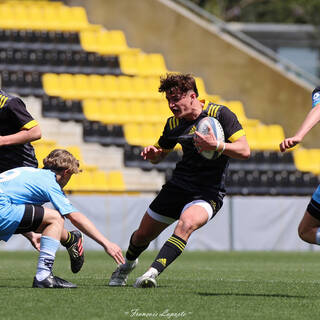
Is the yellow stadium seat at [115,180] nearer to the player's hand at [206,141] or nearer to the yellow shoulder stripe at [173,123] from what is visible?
the yellow shoulder stripe at [173,123]

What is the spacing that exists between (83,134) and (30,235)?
12.2 meters

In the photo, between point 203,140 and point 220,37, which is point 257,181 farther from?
point 203,140

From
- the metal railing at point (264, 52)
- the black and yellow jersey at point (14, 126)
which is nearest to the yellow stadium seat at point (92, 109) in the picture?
the metal railing at point (264, 52)

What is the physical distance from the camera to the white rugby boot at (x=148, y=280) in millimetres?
6582

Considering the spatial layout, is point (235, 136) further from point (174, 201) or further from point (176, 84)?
point (174, 201)

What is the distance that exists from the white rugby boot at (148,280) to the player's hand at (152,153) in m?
1.13

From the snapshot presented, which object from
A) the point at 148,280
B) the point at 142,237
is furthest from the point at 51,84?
the point at 148,280

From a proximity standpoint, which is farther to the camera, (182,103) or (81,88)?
(81,88)

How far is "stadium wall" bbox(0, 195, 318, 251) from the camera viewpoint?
53.2 feet

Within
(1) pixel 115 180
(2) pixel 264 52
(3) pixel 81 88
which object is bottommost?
(1) pixel 115 180

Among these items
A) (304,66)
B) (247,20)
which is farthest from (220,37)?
(247,20)

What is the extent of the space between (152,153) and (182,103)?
618mm

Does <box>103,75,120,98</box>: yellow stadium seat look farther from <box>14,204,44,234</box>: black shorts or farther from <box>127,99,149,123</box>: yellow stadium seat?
<box>14,204,44,234</box>: black shorts

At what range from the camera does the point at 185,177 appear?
7113 mm
